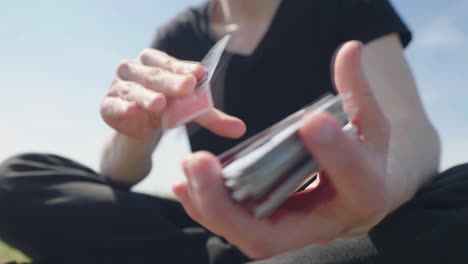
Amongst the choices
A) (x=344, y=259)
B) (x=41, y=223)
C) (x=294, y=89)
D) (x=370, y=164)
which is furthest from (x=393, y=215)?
(x=41, y=223)

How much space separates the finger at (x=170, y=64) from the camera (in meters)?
0.67

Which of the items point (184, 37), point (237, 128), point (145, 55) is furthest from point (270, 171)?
point (184, 37)

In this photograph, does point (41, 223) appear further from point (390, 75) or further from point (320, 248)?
point (390, 75)

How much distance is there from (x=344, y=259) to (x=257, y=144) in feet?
1.21

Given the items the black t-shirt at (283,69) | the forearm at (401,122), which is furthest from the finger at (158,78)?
the black t-shirt at (283,69)

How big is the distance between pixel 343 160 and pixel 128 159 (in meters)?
0.86

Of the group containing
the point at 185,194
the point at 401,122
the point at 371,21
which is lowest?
the point at 401,122

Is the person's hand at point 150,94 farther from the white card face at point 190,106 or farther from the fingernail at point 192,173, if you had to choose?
the fingernail at point 192,173

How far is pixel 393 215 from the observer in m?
0.75

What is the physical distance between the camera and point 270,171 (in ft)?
1.36

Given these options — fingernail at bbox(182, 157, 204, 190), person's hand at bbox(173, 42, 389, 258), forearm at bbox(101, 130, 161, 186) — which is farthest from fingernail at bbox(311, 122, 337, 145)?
forearm at bbox(101, 130, 161, 186)

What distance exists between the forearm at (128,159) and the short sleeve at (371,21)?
0.55 meters

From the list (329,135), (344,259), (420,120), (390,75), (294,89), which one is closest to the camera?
(329,135)

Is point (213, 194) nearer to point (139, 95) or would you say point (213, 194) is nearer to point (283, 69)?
point (139, 95)
